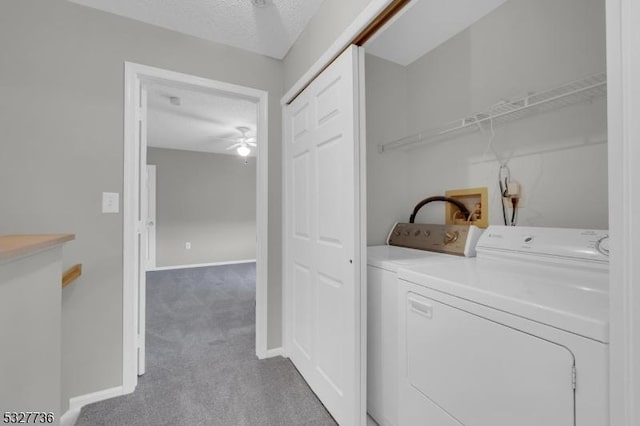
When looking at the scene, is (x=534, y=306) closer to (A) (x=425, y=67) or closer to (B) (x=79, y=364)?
(A) (x=425, y=67)

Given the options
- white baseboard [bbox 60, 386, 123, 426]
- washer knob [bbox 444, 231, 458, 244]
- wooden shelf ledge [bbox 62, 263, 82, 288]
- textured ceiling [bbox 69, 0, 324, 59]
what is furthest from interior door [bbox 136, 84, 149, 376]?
washer knob [bbox 444, 231, 458, 244]

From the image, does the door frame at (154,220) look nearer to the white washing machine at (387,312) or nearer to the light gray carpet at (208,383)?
the light gray carpet at (208,383)

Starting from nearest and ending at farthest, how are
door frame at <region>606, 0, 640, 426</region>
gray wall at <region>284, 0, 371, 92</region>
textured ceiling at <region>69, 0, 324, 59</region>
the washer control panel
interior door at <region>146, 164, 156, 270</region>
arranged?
door frame at <region>606, 0, 640, 426</region>, gray wall at <region>284, 0, 371, 92</region>, the washer control panel, textured ceiling at <region>69, 0, 324, 59</region>, interior door at <region>146, 164, 156, 270</region>

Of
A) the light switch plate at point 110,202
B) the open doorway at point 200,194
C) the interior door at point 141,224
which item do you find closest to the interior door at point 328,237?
the interior door at point 141,224

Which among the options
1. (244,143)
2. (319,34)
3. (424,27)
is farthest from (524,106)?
(244,143)

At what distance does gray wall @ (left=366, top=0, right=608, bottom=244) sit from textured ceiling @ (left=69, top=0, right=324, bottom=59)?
66 centimetres

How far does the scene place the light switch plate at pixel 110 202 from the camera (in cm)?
169

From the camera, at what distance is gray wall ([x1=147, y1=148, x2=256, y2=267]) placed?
17.4ft

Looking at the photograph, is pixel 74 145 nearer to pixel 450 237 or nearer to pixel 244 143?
pixel 450 237

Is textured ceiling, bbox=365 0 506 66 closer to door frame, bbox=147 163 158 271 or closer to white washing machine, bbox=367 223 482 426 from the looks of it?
white washing machine, bbox=367 223 482 426

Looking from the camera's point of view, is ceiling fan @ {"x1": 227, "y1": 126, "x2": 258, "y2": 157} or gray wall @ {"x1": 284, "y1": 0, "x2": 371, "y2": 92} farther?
ceiling fan @ {"x1": 227, "y1": 126, "x2": 258, "y2": 157}

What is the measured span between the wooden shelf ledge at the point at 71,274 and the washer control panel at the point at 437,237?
195 centimetres

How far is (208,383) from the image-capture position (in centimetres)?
182

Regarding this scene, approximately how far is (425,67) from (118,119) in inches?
84.7
